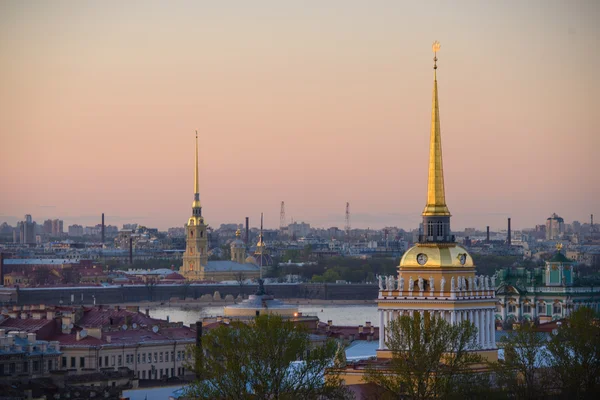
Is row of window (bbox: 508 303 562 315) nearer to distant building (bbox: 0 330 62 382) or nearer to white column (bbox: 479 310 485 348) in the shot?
distant building (bbox: 0 330 62 382)

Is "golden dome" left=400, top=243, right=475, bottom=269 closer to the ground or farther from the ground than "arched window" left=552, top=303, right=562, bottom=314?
farther from the ground

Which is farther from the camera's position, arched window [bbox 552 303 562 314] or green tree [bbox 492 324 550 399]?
arched window [bbox 552 303 562 314]

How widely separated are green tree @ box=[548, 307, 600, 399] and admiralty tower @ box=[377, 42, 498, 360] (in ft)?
5.61

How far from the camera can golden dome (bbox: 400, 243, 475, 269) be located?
39188 millimetres

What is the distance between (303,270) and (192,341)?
411ft

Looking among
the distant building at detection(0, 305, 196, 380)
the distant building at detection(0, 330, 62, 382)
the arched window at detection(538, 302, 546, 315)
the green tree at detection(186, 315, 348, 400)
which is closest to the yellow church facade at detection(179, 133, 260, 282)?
the arched window at detection(538, 302, 546, 315)

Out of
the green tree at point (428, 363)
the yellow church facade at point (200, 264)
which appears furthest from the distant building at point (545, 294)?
the yellow church facade at point (200, 264)

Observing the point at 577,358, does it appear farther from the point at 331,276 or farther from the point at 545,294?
the point at 331,276

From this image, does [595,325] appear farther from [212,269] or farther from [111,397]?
[212,269]

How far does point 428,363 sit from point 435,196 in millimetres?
7101

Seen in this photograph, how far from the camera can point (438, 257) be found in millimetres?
39219

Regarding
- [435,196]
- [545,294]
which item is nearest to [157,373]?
[435,196]

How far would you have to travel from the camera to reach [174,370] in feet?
178

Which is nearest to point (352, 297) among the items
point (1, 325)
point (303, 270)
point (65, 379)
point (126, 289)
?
point (126, 289)
